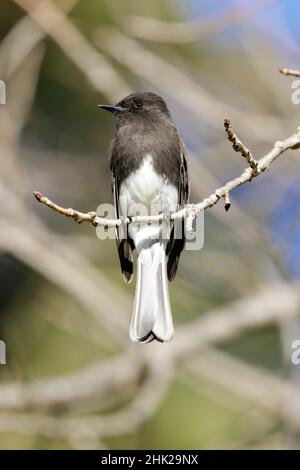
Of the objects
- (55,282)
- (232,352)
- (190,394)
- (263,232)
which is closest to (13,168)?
(55,282)

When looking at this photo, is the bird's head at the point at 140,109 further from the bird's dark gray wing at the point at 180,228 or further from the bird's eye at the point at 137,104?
the bird's dark gray wing at the point at 180,228

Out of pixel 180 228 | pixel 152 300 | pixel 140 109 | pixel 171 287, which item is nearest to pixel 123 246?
pixel 180 228

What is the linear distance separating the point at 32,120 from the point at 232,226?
275 cm

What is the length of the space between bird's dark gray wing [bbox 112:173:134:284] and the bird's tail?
0.16 ft

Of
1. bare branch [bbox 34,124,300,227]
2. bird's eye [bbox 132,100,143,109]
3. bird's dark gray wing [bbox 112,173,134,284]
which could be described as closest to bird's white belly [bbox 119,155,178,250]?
bird's dark gray wing [bbox 112,173,134,284]

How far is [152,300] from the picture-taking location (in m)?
3.75

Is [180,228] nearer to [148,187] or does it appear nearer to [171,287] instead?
[148,187]

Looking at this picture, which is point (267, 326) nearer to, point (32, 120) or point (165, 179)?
point (165, 179)

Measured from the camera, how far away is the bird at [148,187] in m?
3.87

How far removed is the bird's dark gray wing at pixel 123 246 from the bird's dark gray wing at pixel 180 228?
189mm

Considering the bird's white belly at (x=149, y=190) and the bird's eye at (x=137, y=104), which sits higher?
the bird's eye at (x=137, y=104)

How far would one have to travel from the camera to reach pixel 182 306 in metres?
5.66

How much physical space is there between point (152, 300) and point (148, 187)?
0.51m

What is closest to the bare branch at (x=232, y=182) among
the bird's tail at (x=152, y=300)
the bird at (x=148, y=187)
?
the bird's tail at (x=152, y=300)
